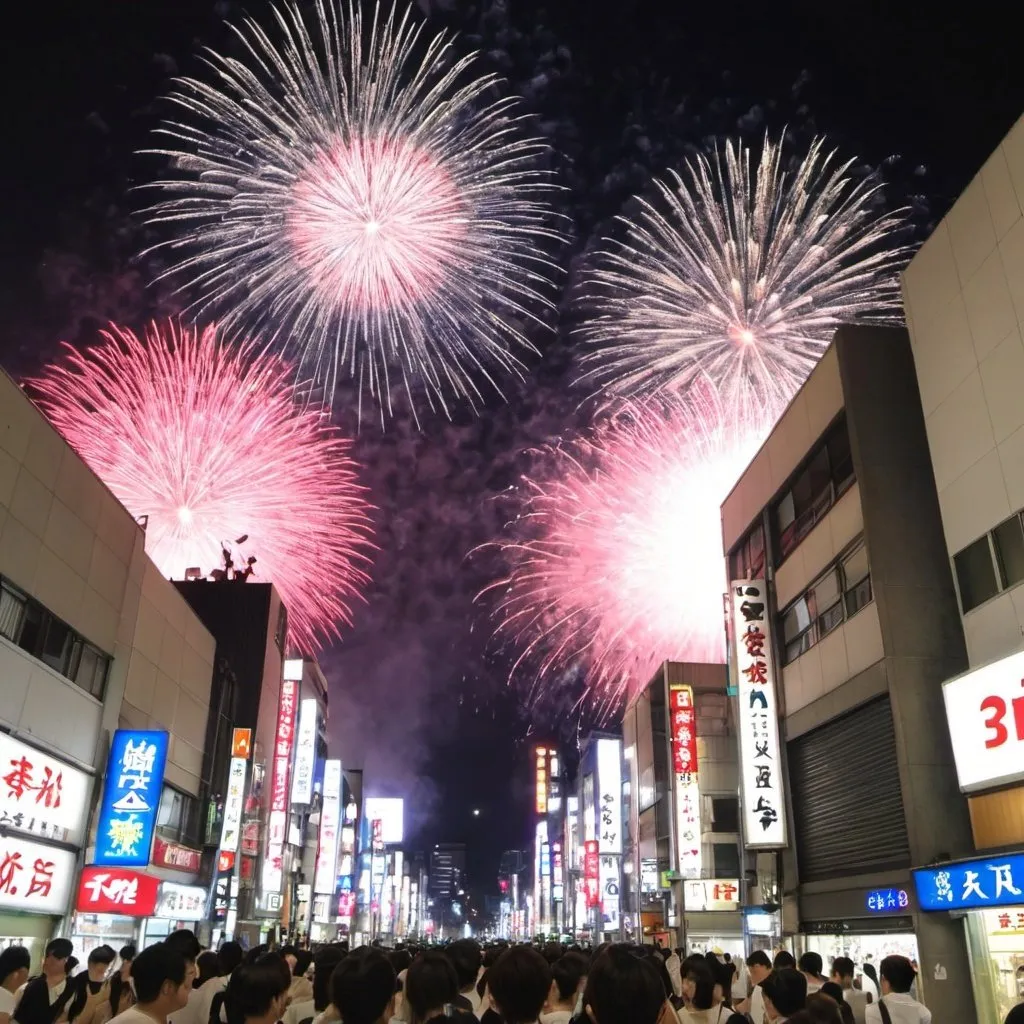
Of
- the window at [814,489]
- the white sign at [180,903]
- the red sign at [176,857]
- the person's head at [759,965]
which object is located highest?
the window at [814,489]

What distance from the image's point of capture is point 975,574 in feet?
48.2

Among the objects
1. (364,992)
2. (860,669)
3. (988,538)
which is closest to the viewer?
(364,992)

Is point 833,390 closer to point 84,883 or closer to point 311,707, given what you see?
point 84,883

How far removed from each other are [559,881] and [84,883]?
78224mm

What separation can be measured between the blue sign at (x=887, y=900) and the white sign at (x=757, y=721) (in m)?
4.46

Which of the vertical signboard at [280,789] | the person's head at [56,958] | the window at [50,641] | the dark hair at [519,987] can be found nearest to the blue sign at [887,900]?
the person's head at [56,958]

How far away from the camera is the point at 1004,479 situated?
1375 cm

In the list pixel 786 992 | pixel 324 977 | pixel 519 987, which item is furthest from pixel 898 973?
pixel 324 977

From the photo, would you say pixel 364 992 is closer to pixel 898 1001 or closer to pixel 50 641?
pixel 898 1001

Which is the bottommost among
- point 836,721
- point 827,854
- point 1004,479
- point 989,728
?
point 827,854

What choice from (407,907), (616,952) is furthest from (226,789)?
(407,907)

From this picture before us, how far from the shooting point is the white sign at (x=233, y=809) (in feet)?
100

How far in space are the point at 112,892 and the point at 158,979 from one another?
1645 cm

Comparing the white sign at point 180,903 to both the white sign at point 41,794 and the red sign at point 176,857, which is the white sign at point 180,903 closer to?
the red sign at point 176,857
